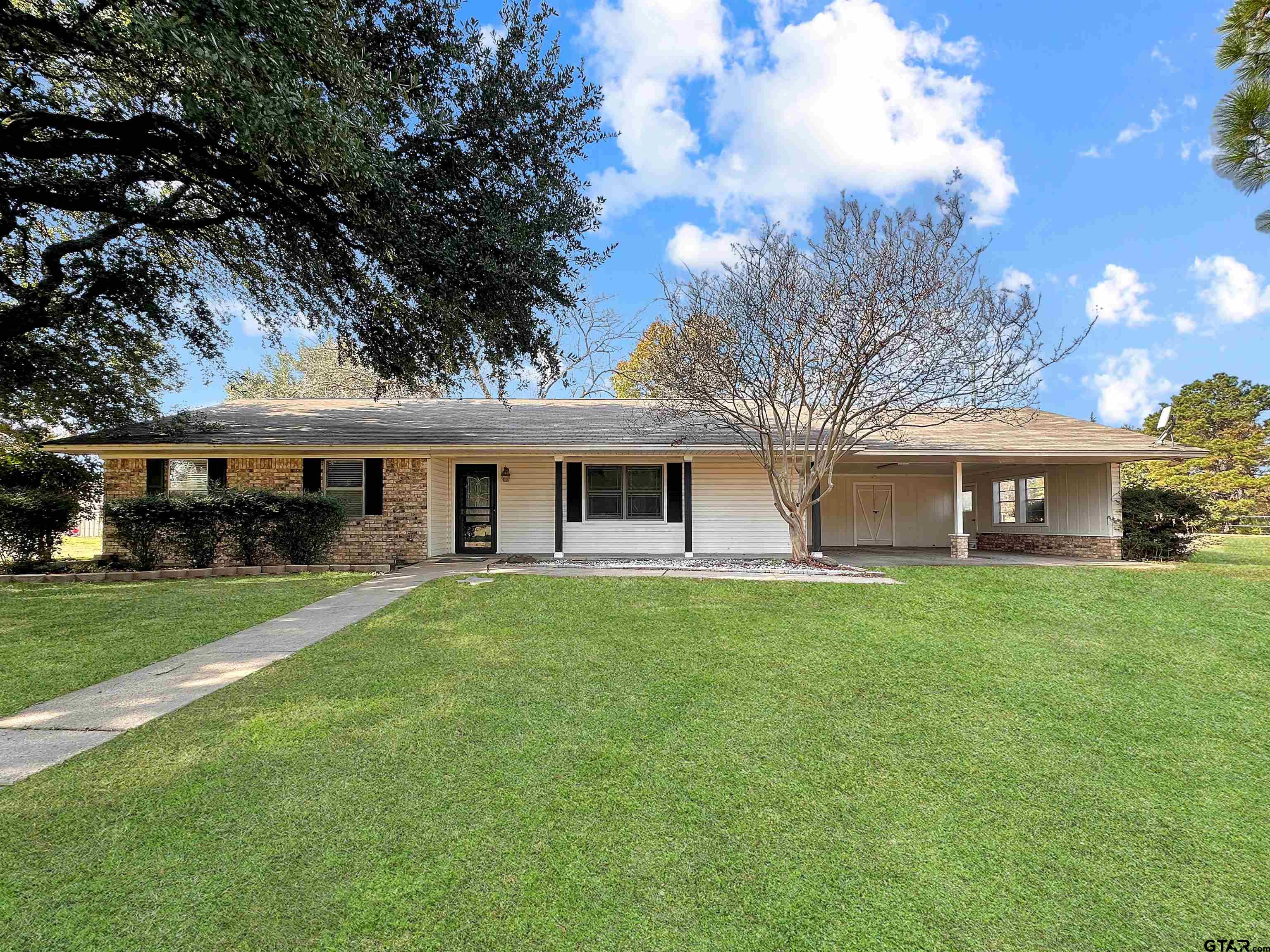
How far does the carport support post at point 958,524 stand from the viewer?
13.0 meters

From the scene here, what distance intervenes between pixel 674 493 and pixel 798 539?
2.99 meters

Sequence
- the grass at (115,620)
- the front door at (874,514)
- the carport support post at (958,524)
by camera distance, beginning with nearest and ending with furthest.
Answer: the grass at (115,620), the carport support post at (958,524), the front door at (874,514)

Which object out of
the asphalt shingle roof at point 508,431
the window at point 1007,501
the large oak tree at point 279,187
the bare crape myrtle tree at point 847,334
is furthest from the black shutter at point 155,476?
the window at point 1007,501

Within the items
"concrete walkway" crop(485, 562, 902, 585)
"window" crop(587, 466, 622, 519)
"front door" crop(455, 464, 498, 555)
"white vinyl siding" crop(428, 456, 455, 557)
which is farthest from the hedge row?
"window" crop(587, 466, 622, 519)

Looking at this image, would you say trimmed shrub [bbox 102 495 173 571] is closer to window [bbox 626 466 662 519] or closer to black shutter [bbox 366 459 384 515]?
black shutter [bbox 366 459 384 515]

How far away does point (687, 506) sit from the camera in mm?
12516

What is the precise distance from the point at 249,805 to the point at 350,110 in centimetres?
586

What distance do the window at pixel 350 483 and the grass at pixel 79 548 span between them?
5084 mm

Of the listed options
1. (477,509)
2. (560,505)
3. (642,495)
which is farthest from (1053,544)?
(477,509)

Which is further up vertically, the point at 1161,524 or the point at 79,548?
the point at 1161,524

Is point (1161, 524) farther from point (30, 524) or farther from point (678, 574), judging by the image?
point (30, 524)

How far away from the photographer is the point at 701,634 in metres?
6.04

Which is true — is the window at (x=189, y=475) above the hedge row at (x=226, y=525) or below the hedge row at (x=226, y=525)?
above

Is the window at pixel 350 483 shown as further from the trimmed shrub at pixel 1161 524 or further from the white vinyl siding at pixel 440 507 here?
the trimmed shrub at pixel 1161 524
